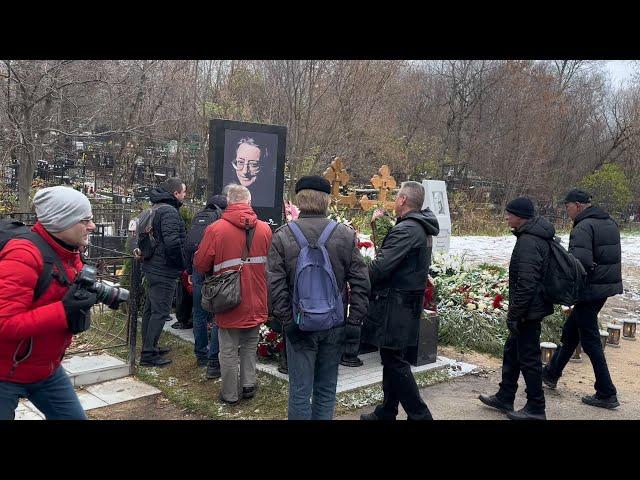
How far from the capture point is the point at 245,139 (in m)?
7.85

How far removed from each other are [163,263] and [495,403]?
11.7 feet

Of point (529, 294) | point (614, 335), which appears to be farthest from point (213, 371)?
point (614, 335)

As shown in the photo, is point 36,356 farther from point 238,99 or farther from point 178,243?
point 238,99

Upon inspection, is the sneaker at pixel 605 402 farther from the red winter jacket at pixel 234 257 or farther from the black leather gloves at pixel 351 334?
the red winter jacket at pixel 234 257

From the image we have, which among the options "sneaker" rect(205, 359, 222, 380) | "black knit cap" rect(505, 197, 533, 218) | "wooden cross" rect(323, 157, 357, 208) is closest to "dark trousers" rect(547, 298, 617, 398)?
"black knit cap" rect(505, 197, 533, 218)

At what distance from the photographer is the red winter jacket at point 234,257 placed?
15.7 feet

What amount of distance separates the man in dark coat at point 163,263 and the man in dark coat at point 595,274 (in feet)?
13.2

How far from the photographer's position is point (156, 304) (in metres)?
5.65

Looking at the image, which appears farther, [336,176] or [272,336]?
[336,176]

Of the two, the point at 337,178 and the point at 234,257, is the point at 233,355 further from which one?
the point at 337,178

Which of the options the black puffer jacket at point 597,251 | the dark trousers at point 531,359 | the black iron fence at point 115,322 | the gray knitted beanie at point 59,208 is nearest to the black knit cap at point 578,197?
the black puffer jacket at point 597,251

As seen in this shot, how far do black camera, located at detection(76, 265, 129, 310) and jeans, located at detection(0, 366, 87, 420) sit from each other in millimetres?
517

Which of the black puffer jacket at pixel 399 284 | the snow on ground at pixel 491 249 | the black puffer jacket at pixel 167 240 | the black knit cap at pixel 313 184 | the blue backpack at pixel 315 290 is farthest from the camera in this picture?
the snow on ground at pixel 491 249
